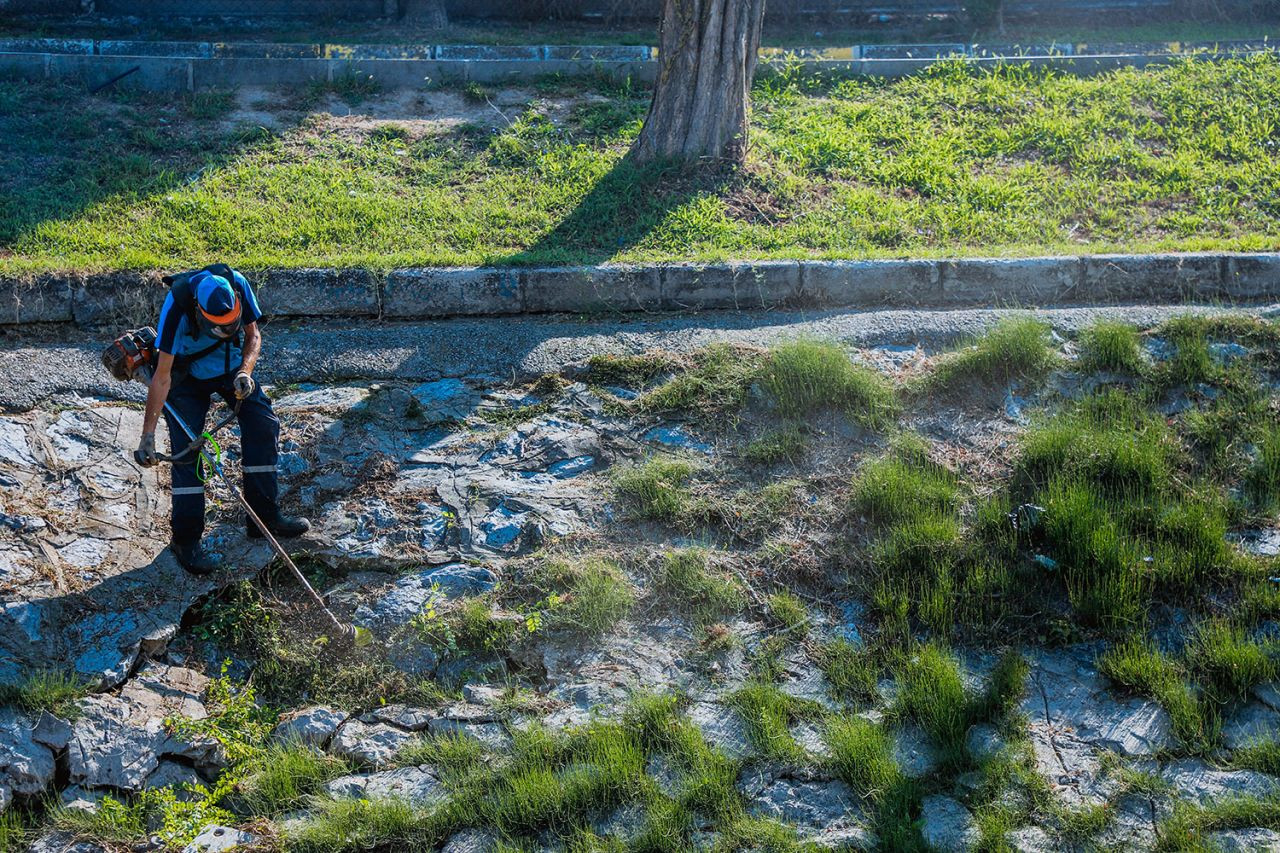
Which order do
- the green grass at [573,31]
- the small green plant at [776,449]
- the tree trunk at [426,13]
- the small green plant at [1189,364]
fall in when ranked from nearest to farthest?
the small green plant at [776,449] → the small green plant at [1189,364] → the green grass at [573,31] → the tree trunk at [426,13]

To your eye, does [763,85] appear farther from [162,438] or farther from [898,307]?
[162,438]

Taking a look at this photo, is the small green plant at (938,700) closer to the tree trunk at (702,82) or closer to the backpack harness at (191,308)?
the backpack harness at (191,308)

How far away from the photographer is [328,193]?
8008 millimetres

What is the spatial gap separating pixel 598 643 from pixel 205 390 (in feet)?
7.10

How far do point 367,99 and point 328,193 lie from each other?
64.4 inches

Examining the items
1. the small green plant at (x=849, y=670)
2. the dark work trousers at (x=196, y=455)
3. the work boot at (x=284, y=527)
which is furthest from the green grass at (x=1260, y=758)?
the dark work trousers at (x=196, y=455)

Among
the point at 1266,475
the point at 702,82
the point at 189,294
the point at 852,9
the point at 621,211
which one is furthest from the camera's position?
the point at 852,9

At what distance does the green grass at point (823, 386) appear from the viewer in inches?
250

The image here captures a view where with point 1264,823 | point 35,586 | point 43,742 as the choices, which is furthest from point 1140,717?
point 35,586

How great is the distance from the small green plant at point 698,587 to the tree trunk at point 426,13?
749 centimetres

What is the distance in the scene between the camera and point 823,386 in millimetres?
6371

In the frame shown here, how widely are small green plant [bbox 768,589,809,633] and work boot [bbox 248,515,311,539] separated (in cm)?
228

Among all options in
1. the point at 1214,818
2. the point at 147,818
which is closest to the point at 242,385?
the point at 147,818

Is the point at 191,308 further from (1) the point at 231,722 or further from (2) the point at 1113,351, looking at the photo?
(2) the point at 1113,351
